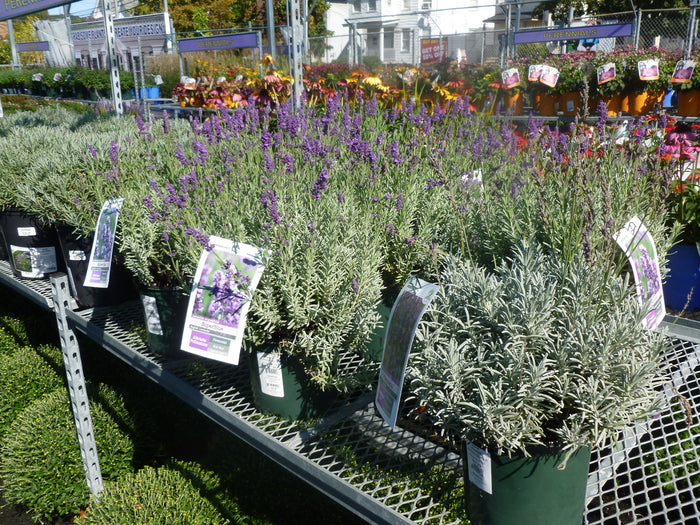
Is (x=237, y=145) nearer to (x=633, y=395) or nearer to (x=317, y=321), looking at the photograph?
(x=317, y=321)

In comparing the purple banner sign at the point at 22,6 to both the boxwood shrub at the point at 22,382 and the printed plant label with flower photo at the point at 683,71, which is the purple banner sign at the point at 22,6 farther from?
the printed plant label with flower photo at the point at 683,71

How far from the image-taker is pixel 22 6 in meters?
3.43

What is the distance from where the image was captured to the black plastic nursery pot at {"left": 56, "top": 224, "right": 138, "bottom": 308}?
232 cm

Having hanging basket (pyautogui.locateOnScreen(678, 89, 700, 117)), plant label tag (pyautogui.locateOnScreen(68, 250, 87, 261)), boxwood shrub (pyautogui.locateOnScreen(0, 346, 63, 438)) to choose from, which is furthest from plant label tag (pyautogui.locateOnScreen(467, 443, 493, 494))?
hanging basket (pyautogui.locateOnScreen(678, 89, 700, 117))

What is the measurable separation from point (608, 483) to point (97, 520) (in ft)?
5.54

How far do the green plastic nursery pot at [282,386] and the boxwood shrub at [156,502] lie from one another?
2.38ft

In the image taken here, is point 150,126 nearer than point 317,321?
No

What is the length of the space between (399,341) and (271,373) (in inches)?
20.1

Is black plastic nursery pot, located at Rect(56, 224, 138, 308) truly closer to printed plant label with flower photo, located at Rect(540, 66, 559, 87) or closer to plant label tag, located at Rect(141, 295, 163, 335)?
plant label tag, located at Rect(141, 295, 163, 335)

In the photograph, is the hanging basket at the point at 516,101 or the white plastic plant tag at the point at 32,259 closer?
the white plastic plant tag at the point at 32,259

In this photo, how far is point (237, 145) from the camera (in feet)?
8.00

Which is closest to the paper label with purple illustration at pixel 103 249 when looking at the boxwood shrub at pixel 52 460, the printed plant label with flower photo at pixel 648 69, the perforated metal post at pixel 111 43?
the boxwood shrub at pixel 52 460

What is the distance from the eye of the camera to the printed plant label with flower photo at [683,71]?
6.92 m

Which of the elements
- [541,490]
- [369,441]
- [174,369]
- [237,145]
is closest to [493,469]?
[541,490]
